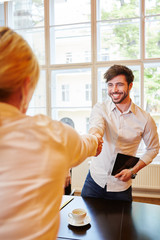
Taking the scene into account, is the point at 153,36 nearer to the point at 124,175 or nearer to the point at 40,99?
the point at 40,99

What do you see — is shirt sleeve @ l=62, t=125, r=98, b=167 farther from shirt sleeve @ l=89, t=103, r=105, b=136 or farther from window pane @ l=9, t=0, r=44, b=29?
window pane @ l=9, t=0, r=44, b=29

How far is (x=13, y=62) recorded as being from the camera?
1.99ft

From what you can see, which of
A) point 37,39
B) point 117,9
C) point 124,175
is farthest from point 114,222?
point 37,39

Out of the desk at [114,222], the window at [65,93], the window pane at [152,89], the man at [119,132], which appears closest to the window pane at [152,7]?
the window pane at [152,89]

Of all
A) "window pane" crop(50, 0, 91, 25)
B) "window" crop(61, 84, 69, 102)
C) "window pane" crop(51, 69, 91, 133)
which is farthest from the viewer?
"window" crop(61, 84, 69, 102)

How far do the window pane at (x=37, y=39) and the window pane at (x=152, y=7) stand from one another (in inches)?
80.0

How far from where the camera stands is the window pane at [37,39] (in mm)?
4473

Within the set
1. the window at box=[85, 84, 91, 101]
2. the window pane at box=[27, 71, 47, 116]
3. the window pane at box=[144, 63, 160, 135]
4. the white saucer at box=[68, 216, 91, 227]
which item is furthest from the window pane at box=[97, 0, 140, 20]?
the white saucer at box=[68, 216, 91, 227]

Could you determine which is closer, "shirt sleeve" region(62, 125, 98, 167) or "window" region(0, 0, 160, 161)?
"shirt sleeve" region(62, 125, 98, 167)

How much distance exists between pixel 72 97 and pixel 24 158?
12.8ft

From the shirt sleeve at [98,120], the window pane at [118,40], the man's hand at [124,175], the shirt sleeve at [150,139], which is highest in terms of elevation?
the window pane at [118,40]

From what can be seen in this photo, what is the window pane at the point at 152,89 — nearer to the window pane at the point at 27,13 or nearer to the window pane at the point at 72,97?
the window pane at the point at 72,97

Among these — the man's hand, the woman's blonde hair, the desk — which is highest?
the woman's blonde hair

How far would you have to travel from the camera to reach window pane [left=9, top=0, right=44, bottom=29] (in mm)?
4477
